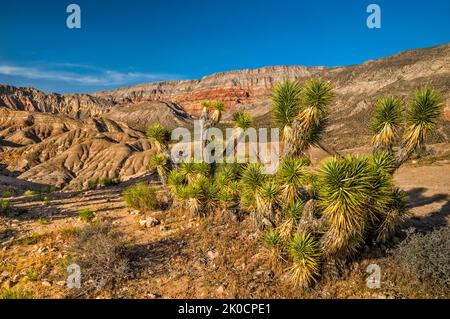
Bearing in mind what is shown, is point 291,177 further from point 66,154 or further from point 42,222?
point 66,154

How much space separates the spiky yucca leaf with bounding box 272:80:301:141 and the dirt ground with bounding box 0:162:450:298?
11.4ft

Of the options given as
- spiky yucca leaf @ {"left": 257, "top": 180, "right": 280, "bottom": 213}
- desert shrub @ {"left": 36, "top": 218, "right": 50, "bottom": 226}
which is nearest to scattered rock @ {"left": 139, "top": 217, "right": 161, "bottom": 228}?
desert shrub @ {"left": 36, "top": 218, "right": 50, "bottom": 226}

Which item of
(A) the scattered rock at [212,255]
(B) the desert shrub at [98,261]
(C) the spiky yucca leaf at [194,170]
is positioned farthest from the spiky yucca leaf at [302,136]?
(B) the desert shrub at [98,261]

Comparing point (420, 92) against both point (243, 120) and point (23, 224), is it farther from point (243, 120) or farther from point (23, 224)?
point (23, 224)

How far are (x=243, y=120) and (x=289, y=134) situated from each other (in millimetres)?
2293

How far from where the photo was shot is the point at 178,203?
1145 cm

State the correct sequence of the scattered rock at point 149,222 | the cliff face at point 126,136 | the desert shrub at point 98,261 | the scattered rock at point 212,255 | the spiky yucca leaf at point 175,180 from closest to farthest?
the desert shrub at point 98,261, the scattered rock at point 212,255, the scattered rock at point 149,222, the spiky yucca leaf at point 175,180, the cliff face at point 126,136

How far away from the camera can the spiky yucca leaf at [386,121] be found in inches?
320

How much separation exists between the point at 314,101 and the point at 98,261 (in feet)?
23.1

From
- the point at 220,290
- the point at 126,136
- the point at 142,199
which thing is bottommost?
the point at 220,290

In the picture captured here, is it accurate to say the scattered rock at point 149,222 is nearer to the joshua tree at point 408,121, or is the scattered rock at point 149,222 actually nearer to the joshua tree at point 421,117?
the joshua tree at point 408,121

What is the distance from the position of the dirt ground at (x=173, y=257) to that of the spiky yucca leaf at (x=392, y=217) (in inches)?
39.8

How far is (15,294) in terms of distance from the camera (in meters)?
5.97

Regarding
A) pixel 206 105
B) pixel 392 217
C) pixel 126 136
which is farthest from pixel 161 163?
pixel 126 136
